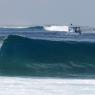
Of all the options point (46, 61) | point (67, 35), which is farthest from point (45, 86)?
Result: point (67, 35)

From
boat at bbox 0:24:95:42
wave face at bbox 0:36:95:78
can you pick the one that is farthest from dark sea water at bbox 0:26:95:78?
boat at bbox 0:24:95:42

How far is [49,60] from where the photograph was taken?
5.26 meters

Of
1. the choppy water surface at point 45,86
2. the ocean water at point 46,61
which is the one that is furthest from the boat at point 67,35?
the choppy water surface at point 45,86

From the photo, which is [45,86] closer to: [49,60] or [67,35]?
[49,60]

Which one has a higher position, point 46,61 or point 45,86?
point 46,61

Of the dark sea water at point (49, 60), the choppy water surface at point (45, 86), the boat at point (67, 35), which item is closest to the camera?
the choppy water surface at point (45, 86)

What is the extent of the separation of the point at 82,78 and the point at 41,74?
463 millimetres

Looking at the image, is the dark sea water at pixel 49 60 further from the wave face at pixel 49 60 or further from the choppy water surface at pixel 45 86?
the choppy water surface at pixel 45 86

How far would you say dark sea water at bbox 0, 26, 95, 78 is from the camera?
5238 mm

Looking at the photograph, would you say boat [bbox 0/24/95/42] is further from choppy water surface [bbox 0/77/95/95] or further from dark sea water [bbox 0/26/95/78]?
choppy water surface [bbox 0/77/95/95]

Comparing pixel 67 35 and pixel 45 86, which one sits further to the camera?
pixel 67 35

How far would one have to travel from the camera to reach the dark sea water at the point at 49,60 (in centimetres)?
524

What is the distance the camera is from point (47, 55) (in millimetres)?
5254

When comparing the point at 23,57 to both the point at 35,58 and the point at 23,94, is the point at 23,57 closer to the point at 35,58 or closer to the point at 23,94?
the point at 35,58
